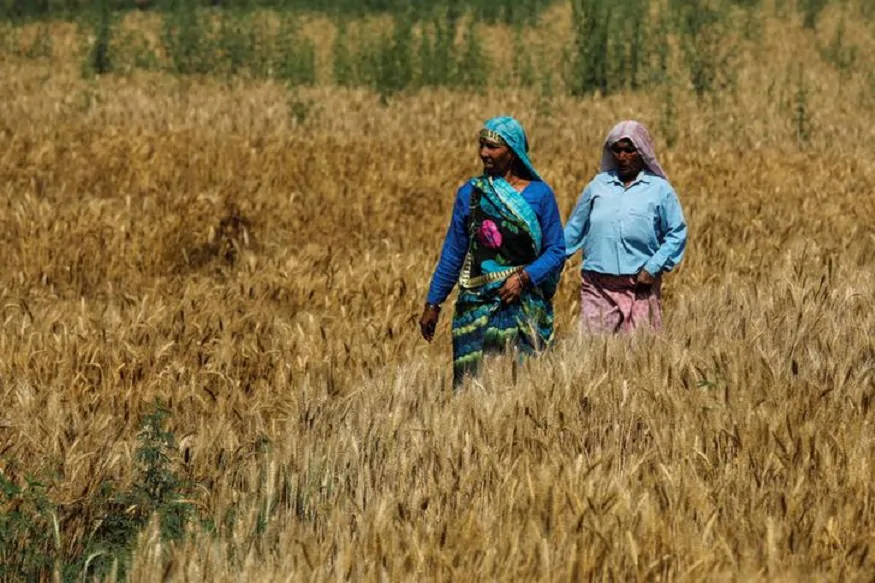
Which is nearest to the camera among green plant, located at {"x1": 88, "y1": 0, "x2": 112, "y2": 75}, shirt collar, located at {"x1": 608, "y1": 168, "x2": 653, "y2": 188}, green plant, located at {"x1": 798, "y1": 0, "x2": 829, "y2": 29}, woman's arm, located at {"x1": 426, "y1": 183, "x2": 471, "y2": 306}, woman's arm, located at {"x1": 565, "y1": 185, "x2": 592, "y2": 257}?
woman's arm, located at {"x1": 426, "y1": 183, "x2": 471, "y2": 306}

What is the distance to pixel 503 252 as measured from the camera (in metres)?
5.00

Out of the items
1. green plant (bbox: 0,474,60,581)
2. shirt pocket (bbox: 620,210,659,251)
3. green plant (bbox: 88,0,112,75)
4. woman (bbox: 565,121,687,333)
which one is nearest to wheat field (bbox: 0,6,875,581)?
green plant (bbox: 0,474,60,581)

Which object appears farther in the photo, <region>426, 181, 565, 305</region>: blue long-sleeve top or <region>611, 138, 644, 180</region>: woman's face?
<region>611, 138, 644, 180</region>: woman's face

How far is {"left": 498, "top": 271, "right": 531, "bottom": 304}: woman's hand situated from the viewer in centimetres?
492

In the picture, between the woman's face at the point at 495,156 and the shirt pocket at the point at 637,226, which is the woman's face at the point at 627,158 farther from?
the woman's face at the point at 495,156

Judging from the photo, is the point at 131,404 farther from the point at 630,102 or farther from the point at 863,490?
the point at 630,102

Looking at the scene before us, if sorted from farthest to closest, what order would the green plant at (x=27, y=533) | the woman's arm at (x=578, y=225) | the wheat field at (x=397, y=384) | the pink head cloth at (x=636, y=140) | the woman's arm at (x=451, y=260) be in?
1. the woman's arm at (x=578, y=225)
2. the pink head cloth at (x=636, y=140)
3. the woman's arm at (x=451, y=260)
4. the green plant at (x=27, y=533)
5. the wheat field at (x=397, y=384)

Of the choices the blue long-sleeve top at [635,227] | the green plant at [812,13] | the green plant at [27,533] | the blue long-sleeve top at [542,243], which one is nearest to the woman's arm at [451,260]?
the blue long-sleeve top at [542,243]

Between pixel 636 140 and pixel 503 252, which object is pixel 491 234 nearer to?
pixel 503 252

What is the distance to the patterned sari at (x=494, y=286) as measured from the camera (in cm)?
492

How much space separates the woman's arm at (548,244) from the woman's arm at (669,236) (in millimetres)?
647

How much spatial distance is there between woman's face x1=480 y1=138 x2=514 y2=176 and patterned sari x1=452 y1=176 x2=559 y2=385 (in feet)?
0.16

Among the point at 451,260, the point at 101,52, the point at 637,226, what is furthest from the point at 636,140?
the point at 101,52

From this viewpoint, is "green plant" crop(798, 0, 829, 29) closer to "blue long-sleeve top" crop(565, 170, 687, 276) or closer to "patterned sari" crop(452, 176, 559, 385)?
"blue long-sleeve top" crop(565, 170, 687, 276)
